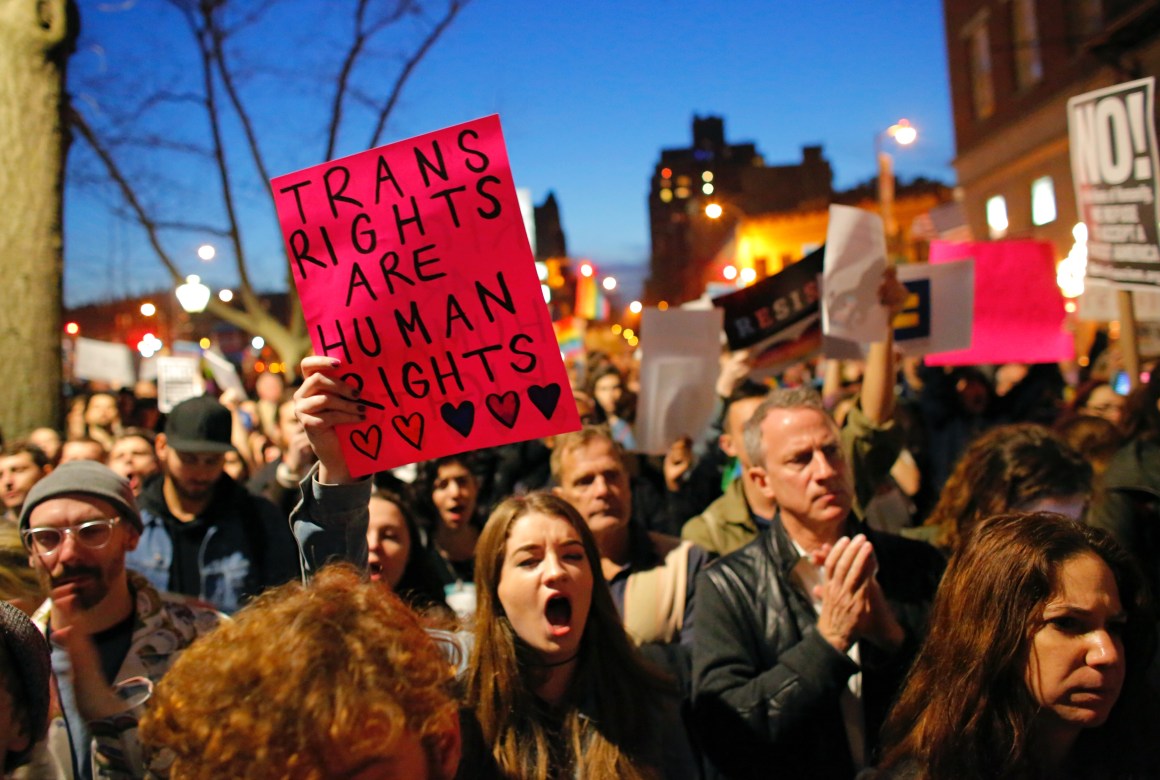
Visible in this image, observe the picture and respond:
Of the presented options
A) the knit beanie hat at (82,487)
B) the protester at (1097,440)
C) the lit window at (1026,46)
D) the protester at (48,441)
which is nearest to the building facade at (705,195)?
the lit window at (1026,46)

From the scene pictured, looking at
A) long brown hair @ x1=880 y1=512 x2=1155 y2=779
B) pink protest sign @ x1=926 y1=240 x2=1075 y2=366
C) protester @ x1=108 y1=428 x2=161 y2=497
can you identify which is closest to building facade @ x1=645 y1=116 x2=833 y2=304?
pink protest sign @ x1=926 y1=240 x2=1075 y2=366

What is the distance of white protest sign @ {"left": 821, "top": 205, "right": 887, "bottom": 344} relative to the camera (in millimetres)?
4586

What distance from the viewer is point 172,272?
17.2 m

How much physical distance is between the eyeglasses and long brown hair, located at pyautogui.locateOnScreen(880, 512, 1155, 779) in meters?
2.25

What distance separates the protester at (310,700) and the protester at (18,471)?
3939 millimetres

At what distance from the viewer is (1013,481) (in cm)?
364

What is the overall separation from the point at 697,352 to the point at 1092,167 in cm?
248

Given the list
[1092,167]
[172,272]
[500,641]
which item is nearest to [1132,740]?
[500,641]

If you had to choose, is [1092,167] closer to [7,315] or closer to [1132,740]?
[1132,740]

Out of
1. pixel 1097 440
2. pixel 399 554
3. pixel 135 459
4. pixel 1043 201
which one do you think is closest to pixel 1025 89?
pixel 1043 201

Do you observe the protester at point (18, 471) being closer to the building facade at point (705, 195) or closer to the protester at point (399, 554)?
the protester at point (399, 554)

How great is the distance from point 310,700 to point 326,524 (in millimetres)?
1094

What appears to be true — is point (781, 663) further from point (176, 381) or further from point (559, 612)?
point (176, 381)

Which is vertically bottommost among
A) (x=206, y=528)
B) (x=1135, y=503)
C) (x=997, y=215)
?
(x=1135, y=503)
